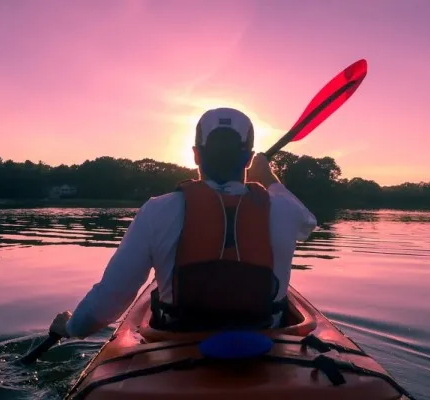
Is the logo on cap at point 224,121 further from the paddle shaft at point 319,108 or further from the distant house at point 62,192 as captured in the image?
the distant house at point 62,192

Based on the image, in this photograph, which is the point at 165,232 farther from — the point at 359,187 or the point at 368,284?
the point at 359,187

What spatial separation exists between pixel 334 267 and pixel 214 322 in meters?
7.81

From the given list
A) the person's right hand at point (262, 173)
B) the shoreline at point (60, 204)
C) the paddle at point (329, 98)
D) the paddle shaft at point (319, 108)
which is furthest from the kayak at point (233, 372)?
the shoreline at point (60, 204)

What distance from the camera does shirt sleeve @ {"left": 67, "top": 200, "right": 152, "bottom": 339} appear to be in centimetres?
238

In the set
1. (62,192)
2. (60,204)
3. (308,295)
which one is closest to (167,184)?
(62,192)

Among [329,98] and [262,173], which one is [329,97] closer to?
[329,98]

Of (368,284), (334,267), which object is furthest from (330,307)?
(334,267)

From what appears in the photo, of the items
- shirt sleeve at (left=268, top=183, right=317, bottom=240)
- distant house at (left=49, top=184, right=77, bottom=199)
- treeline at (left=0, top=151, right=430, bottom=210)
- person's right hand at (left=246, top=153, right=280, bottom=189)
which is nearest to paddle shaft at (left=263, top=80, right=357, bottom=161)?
person's right hand at (left=246, top=153, right=280, bottom=189)

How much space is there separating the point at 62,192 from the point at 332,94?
5725cm

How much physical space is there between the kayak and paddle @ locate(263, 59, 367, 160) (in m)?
3.23

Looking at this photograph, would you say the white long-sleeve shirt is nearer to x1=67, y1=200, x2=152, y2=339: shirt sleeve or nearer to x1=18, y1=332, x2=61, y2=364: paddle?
x1=67, y1=200, x2=152, y2=339: shirt sleeve

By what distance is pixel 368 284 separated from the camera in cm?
844

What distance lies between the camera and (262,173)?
3.22 meters

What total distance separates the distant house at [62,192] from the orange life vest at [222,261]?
58038mm
